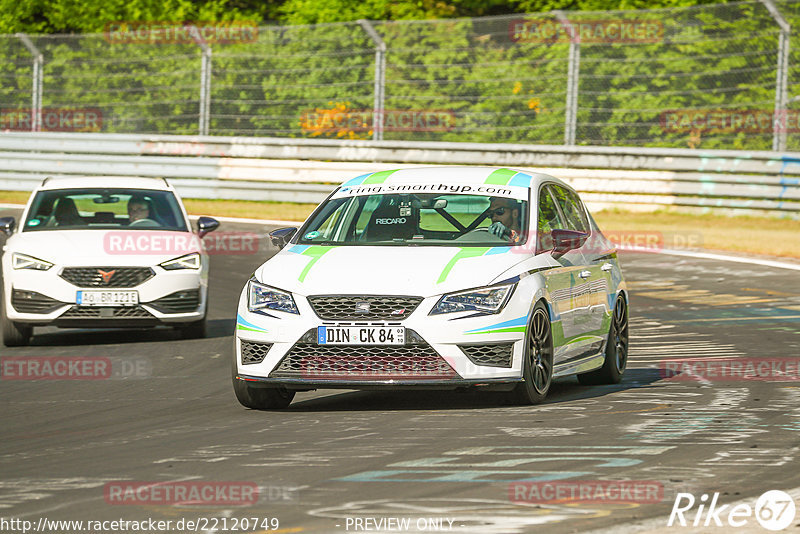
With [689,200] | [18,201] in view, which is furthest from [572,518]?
[18,201]

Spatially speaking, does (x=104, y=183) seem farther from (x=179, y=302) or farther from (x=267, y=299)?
(x=267, y=299)

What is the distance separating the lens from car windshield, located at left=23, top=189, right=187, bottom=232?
595 inches

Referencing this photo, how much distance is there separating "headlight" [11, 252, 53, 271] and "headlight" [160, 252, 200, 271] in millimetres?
1051

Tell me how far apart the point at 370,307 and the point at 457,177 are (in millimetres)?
1887

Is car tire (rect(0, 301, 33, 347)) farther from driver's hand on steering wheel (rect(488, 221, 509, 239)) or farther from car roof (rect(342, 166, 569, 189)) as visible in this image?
driver's hand on steering wheel (rect(488, 221, 509, 239))

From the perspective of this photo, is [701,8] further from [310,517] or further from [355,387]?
[310,517]

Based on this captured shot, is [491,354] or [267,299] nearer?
[491,354]

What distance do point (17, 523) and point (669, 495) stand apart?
2.81 metres

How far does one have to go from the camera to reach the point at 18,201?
→ 29969 millimetres

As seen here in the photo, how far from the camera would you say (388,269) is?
9.63 meters

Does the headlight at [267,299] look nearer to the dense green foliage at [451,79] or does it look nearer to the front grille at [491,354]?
the front grille at [491,354]
